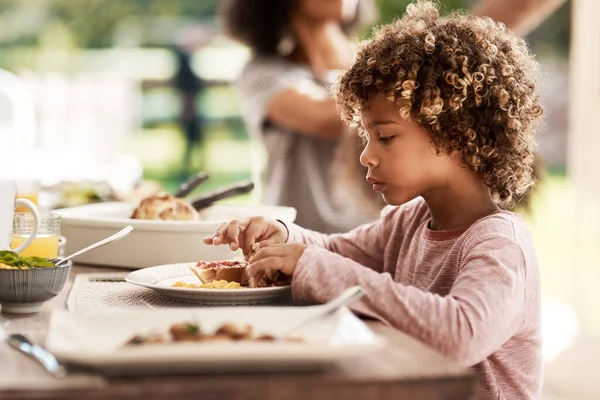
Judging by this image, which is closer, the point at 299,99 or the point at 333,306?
the point at 333,306

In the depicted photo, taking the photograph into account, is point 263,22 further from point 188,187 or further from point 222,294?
point 222,294

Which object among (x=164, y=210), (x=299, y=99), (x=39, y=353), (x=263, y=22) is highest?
(x=263, y=22)

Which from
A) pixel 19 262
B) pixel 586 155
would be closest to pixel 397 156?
pixel 19 262

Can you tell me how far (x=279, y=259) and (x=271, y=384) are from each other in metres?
0.36

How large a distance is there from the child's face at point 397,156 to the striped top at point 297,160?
1.25 meters

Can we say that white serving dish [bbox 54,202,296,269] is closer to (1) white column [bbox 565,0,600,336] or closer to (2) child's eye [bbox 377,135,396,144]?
(2) child's eye [bbox 377,135,396,144]

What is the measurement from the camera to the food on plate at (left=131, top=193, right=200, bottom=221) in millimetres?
1688

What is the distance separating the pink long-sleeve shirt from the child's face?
9 centimetres

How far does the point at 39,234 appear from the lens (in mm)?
1470

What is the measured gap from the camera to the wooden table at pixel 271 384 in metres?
0.78

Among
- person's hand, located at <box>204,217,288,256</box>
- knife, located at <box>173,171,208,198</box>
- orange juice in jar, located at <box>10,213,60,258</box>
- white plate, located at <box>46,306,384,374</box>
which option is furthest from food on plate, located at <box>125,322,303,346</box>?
knife, located at <box>173,171,208,198</box>

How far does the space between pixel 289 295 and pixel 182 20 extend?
7.32m

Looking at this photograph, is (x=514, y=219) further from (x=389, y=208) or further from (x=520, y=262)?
(x=389, y=208)

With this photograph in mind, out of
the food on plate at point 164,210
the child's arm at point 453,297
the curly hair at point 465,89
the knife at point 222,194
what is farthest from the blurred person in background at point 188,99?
the child's arm at point 453,297
